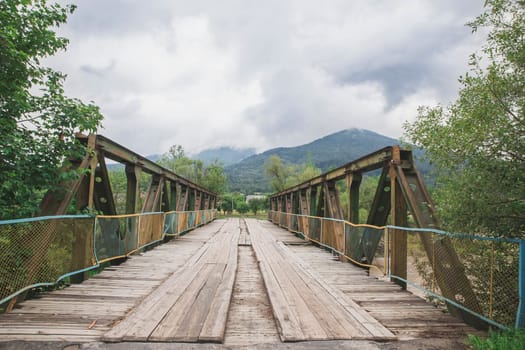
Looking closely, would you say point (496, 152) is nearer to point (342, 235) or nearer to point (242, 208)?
point (342, 235)

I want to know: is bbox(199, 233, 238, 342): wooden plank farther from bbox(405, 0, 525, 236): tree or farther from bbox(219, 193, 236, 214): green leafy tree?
bbox(219, 193, 236, 214): green leafy tree

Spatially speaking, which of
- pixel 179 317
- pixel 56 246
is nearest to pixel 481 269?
pixel 179 317

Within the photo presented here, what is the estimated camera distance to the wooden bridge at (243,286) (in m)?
3.15

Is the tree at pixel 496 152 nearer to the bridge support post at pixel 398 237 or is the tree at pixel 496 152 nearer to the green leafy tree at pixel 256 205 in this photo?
the bridge support post at pixel 398 237

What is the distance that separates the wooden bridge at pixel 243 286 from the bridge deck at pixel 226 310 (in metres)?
0.02

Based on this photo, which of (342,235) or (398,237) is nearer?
(398,237)

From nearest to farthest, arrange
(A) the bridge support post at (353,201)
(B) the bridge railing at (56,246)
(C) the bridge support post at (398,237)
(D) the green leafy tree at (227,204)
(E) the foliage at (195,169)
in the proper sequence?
1. (B) the bridge railing at (56,246)
2. (C) the bridge support post at (398,237)
3. (A) the bridge support post at (353,201)
4. (E) the foliage at (195,169)
5. (D) the green leafy tree at (227,204)

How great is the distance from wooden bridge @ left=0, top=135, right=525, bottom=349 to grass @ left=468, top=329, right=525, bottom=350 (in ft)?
0.46

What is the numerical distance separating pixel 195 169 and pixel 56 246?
59844mm

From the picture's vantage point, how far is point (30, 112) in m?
4.50

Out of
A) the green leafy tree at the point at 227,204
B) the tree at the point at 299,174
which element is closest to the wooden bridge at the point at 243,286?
the tree at the point at 299,174

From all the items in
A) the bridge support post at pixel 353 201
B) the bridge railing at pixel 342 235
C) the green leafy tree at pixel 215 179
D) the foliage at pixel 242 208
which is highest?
the green leafy tree at pixel 215 179

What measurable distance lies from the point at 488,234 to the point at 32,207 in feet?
17.2

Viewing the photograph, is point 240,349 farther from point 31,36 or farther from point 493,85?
point 31,36
